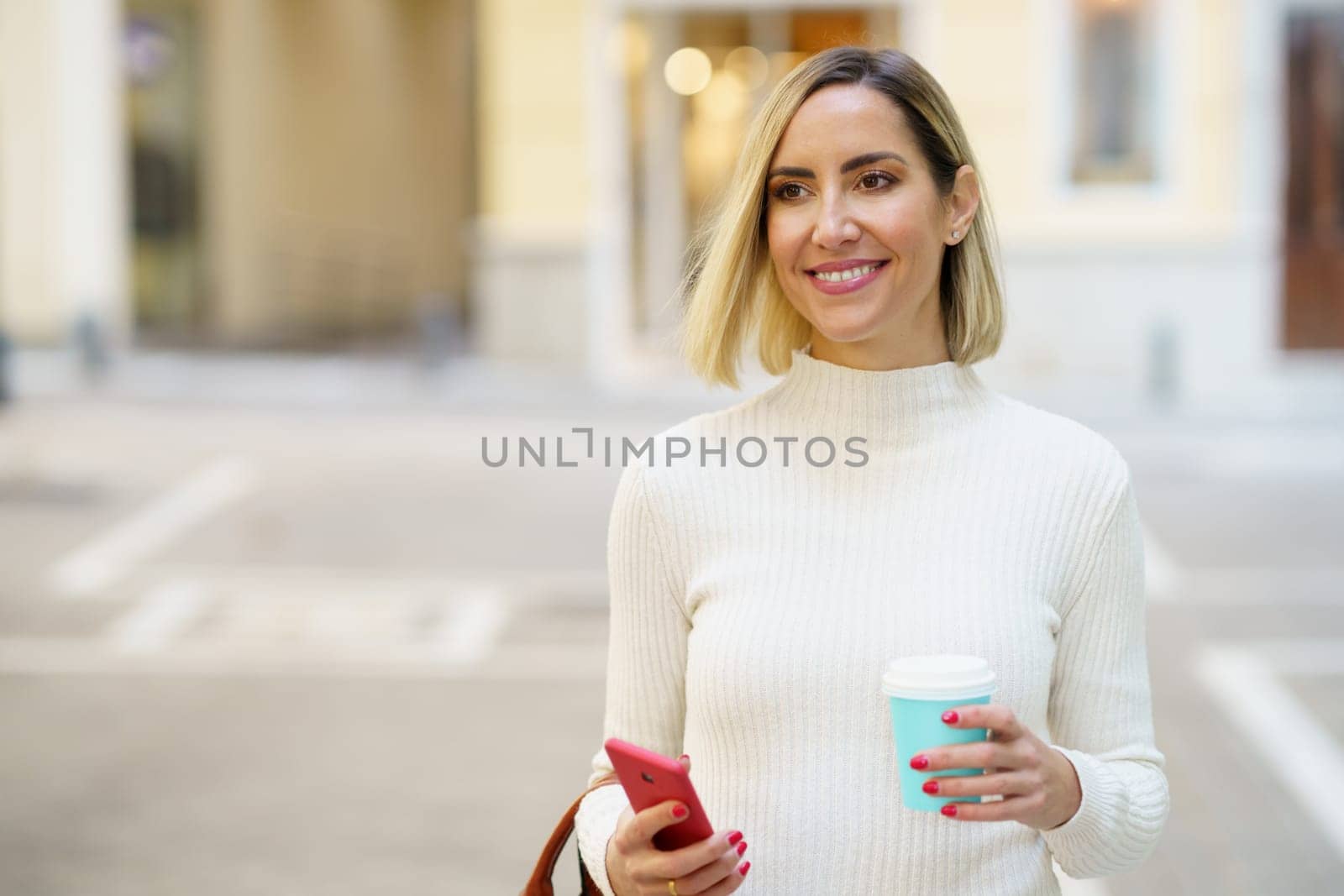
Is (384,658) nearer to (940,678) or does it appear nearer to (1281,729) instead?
(1281,729)

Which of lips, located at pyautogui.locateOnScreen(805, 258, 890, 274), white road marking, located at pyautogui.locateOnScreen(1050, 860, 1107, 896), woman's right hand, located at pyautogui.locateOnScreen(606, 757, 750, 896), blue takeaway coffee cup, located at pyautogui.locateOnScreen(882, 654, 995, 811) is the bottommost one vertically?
white road marking, located at pyautogui.locateOnScreen(1050, 860, 1107, 896)

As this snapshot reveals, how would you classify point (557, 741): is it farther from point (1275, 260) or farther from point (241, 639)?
point (1275, 260)

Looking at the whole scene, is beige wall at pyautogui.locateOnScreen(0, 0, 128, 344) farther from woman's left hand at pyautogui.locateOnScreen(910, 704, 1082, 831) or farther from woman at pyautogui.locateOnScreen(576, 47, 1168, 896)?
woman's left hand at pyautogui.locateOnScreen(910, 704, 1082, 831)

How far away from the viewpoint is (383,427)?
43.5 ft

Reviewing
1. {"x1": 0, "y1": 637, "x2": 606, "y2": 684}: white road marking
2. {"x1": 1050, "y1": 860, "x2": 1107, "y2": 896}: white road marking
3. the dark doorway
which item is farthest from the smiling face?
the dark doorway

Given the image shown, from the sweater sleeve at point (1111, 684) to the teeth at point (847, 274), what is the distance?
1.37ft

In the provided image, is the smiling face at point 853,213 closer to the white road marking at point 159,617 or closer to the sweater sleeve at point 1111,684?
the sweater sleeve at point 1111,684

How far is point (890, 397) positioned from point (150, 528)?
8.38m

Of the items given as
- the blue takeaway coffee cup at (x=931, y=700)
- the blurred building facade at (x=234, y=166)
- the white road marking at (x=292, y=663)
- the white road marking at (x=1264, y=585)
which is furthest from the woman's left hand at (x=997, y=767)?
the blurred building facade at (x=234, y=166)

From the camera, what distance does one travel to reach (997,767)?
1.82m

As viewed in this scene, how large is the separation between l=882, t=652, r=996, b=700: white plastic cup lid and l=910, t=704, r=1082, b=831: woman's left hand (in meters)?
0.02

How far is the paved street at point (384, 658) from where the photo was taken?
5449 millimetres

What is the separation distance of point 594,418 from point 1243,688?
24.7 ft

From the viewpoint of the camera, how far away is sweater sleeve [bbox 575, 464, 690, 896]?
218 centimetres
